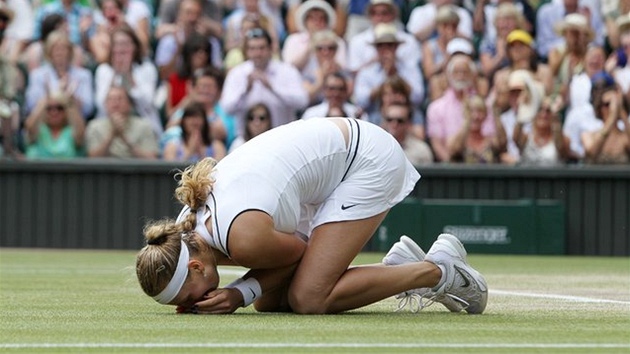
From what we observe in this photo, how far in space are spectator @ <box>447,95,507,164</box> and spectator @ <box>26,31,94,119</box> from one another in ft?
14.6

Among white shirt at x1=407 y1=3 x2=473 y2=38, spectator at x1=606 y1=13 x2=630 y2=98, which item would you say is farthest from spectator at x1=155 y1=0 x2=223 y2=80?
spectator at x1=606 y1=13 x2=630 y2=98

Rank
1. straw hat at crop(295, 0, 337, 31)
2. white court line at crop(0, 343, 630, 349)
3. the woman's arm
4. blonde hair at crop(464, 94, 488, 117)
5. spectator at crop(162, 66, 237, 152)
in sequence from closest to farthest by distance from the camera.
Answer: white court line at crop(0, 343, 630, 349)
the woman's arm
blonde hair at crop(464, 94, 488, 117)
spectator at crop(162, 66, 237, 152)
straw hat at crop(295, 0, 337, 31)

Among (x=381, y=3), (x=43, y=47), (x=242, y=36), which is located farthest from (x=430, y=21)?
(x=43, y=47)

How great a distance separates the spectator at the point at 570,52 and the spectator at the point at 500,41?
0.59m

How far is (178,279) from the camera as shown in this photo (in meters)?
7.04

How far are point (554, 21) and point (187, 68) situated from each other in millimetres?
4601

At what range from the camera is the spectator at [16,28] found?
1784cm

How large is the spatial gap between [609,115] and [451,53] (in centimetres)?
203

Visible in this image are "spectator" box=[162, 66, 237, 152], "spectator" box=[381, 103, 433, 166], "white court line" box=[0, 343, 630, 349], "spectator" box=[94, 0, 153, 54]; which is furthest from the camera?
"spectator" box=[94, 0, 153, 54]

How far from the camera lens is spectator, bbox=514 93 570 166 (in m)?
16.7

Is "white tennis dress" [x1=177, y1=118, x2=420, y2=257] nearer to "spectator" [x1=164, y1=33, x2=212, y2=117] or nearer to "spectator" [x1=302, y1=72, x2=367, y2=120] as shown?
"spectator" [x1=302, y1=72, x2=367, y2=120]

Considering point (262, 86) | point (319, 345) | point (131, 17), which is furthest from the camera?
point (131, 17)

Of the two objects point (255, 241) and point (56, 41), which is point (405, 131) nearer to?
point (56, 41)

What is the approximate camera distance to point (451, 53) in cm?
1711
